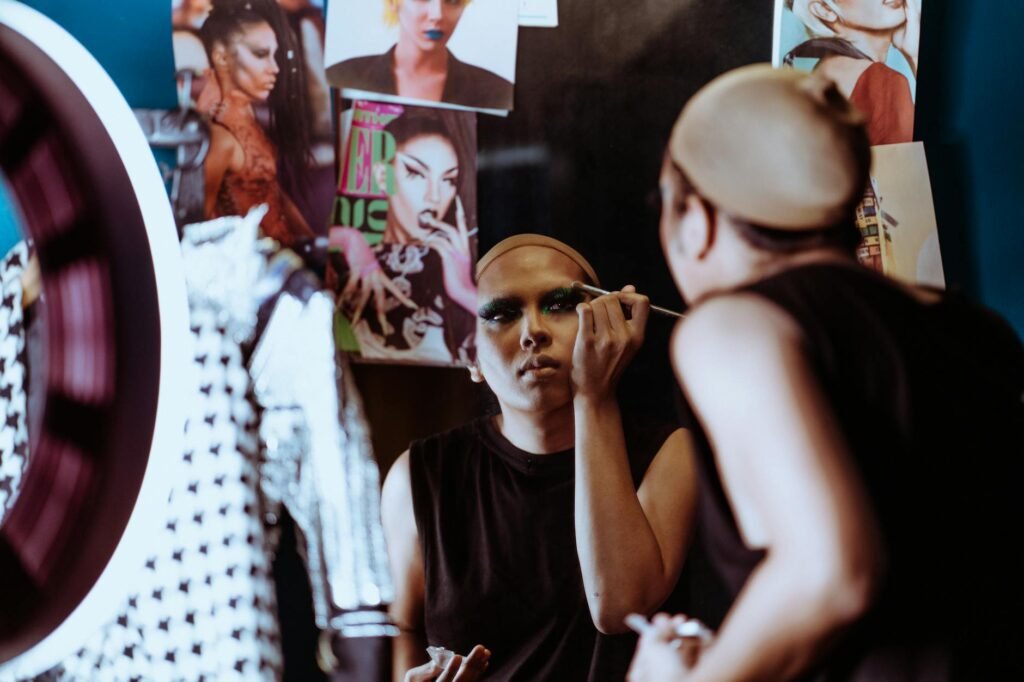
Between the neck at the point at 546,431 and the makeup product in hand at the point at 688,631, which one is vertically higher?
the neck at the point at 546,431

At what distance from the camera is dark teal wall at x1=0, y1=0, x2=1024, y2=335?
158 centimetres

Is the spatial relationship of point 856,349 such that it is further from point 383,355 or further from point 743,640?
point 383,355

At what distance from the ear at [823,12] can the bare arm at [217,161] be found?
0.81 meters

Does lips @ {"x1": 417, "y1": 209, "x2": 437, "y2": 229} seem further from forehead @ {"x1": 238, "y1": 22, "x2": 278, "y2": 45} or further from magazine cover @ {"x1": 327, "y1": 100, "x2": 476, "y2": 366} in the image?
forehead @ {"x1": 238, "y1": 22, "x2": 278, "y2": 45}

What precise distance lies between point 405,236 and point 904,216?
0.72m

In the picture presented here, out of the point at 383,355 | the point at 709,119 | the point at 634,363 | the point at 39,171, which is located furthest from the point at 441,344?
the point at 39,171

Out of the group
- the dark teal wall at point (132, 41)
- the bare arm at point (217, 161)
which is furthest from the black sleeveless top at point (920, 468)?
the dark teal wall at point (132, 41)

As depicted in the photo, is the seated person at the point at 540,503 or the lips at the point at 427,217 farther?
the lips at the point at 427,217

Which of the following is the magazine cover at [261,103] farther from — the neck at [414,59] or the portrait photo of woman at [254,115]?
the neck at [414,59]

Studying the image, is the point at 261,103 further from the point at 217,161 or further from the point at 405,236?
the point at 405,236

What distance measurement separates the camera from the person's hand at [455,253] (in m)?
1.39

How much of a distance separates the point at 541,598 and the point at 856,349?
19.7 inches

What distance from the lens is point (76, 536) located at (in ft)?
4.42

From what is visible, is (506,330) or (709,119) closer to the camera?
(709,119)
